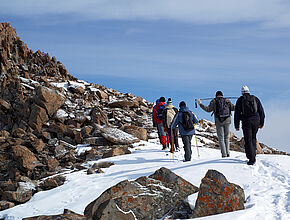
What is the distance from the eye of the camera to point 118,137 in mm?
17766

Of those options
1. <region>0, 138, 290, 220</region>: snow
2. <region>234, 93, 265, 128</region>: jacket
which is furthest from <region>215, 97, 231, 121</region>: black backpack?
<region>0, 138, 290, 220</region>: snow

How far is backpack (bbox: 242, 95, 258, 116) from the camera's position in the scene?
10.3 meters

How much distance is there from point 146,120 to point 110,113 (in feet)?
10.1

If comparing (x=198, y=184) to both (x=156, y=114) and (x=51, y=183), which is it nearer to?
(x=51, y=183)

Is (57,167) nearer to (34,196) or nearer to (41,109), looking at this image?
(34,196)

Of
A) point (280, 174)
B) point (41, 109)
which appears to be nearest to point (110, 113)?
point (41, 109)

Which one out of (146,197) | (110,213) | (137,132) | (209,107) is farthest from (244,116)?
(137,132)

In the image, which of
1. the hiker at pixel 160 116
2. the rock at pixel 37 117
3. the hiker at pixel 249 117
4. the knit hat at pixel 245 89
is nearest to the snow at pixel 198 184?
the hiker at pixel 249 117

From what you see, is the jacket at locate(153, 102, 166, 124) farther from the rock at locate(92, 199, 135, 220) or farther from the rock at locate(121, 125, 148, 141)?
the rock at locate(92, 199, 135, 220)

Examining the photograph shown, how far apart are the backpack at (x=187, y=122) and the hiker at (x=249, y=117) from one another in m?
2.57

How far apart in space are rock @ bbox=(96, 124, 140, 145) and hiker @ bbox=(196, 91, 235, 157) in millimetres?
6261

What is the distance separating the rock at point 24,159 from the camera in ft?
47.7

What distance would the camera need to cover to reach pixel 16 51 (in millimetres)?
38812

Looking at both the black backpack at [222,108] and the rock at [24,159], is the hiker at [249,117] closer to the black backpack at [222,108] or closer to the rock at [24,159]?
the black backpack at [222,108]
